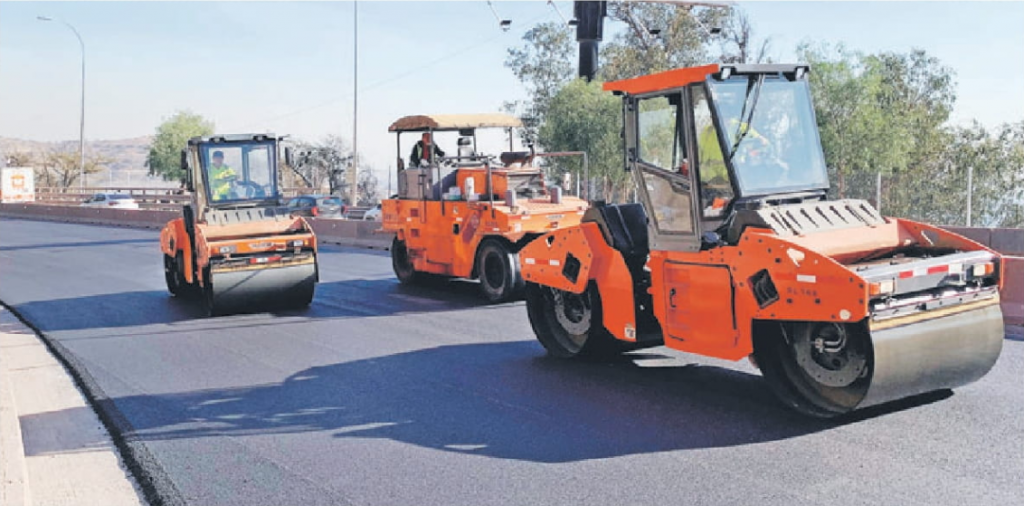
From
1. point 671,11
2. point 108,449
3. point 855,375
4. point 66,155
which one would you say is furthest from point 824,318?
point 66,155

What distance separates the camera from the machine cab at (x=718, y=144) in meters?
7.74

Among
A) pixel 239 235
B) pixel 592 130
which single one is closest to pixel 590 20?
pixel 592 130

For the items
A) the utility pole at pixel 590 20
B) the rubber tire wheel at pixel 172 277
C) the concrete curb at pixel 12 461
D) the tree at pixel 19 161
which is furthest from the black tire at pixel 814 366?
the tree at pixel 19 161

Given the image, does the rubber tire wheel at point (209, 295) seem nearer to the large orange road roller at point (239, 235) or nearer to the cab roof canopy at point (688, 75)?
the large orange road roller at point (239, 235)

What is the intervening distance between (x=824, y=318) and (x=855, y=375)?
0.50 m

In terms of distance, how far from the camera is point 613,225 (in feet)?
28.9

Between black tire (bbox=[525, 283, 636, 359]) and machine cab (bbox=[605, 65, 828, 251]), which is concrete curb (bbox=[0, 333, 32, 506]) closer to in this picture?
black tire (bbox=[525, 283, 636, 359])

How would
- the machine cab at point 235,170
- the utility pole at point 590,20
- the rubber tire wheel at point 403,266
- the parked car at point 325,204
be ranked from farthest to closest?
1. the parked car at point 325,204
2. the utility pole at point 590,20
3. the rubber tire wheel at point 403,266
4. the machine cab at point 235,170

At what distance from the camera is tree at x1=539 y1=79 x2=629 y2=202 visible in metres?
29.5

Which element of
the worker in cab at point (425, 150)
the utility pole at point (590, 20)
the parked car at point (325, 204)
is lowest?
the parked car at point (325, 204)

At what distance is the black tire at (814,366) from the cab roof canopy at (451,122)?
8596 millimetres

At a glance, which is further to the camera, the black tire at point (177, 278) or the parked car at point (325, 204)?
the parked car at point (325, 204)

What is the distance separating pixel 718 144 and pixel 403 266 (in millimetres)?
9078

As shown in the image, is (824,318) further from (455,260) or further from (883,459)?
(455,260)
